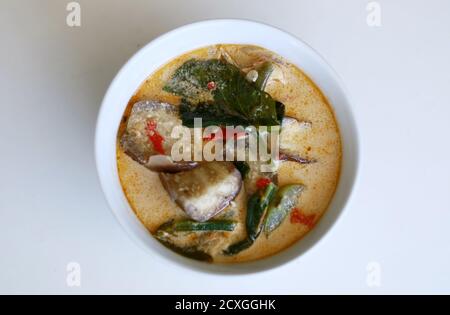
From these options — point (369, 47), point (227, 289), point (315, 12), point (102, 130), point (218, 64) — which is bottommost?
point (227, 289)

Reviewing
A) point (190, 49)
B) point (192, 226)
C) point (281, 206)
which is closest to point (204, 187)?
point (192, 226)

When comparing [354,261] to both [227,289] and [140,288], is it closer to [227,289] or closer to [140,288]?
[227,289]

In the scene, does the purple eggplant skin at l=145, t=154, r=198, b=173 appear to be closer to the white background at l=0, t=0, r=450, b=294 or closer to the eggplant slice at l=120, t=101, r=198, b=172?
the eggplant slice at l=120, t=101, r=198, b=172

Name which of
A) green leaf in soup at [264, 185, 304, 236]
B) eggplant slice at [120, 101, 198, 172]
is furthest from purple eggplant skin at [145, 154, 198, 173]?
green leaf in soup at [264, 185, 304, 236]

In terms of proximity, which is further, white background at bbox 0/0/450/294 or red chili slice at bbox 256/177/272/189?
white background at bbox 0/0/450/294

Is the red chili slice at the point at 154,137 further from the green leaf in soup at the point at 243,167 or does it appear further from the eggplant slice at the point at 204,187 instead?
the green leaf in soup at the point at 243,167

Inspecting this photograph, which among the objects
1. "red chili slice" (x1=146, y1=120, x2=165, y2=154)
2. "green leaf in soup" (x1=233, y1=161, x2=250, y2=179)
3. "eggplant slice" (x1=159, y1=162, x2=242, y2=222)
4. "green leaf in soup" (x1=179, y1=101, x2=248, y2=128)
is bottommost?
"eggplant slice" (x1=159, y1=162, x2=242, y2=222)

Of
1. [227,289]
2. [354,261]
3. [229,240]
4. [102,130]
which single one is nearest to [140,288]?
[227,289]
